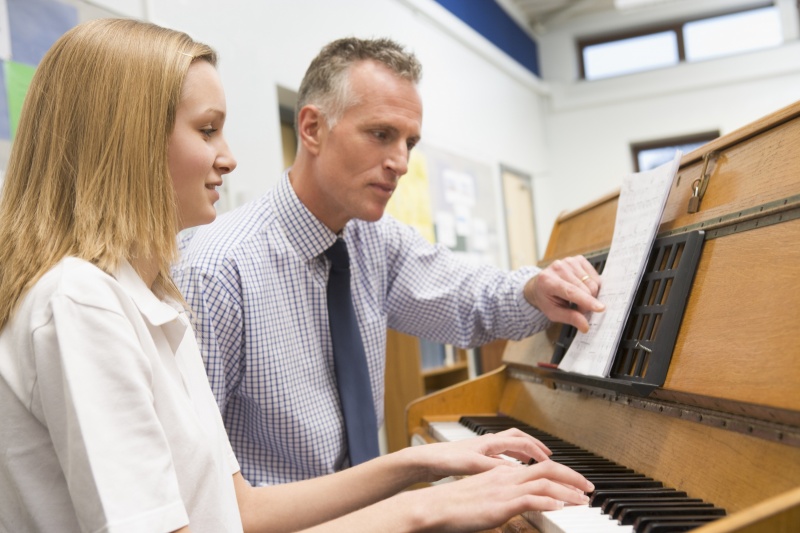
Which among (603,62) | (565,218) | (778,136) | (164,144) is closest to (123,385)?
(164,144)

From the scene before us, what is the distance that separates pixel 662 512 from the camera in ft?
3.11

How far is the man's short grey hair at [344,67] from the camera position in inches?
78.0

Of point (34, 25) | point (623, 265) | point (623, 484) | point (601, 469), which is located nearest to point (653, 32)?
point (34, 25)

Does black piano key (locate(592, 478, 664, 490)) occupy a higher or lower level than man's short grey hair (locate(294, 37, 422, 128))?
lower

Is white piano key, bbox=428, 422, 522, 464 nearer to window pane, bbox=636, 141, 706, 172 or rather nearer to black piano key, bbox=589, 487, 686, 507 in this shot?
black piano key, bbox=589, 487, 686, 507

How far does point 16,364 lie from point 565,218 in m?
1.58

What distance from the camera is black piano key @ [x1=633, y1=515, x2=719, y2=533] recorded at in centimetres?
87

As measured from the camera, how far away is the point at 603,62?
A: 8.00 m

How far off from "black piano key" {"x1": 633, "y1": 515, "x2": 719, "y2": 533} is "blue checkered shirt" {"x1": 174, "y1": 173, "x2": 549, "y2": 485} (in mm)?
964

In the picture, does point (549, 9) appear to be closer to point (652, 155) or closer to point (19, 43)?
point (652, 155)

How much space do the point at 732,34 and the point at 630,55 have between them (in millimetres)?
945

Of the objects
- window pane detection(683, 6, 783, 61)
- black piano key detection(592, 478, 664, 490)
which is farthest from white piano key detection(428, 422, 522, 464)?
window pane detection(683, 6, 783, 61)

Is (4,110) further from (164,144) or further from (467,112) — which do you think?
(467,112)

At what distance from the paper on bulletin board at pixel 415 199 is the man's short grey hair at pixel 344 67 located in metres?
Answer: 2.15
